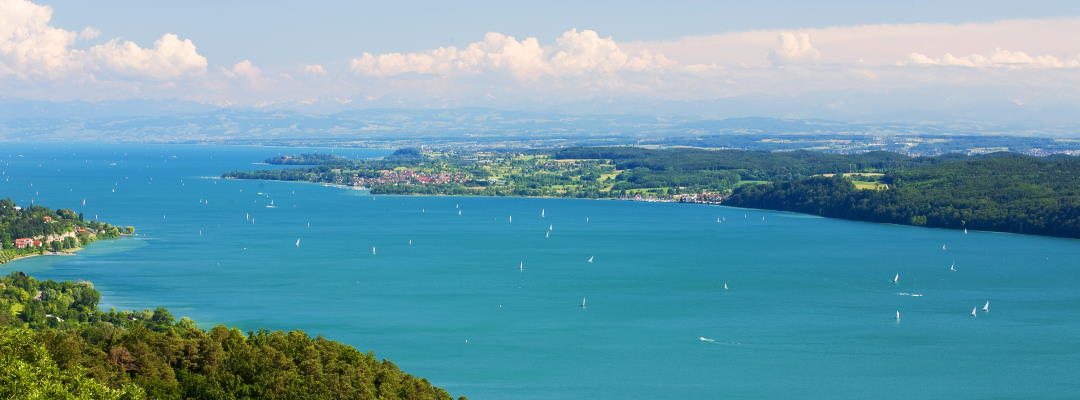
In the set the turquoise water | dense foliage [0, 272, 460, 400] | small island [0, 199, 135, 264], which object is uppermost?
dense foliage [0, 272, 460, 400]

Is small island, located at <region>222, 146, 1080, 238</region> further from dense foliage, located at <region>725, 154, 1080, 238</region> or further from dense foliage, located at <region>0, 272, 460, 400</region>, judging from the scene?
dense foliage, located at <region>0, 272, 460, 400</region>

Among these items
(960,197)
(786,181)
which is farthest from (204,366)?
(786,181)

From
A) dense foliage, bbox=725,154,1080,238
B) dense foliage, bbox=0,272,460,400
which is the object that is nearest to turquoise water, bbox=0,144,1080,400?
dense foliage, bbox=725,154,1080,238

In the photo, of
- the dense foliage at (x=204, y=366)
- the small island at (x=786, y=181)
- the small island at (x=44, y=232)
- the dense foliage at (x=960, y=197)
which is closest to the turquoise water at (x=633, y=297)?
the small island at (x=44, y=232)

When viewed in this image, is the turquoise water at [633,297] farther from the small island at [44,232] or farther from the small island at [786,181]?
the small island at [786,181]

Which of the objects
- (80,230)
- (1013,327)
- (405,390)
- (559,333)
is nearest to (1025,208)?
(1013,327)

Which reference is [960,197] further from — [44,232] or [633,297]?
[44,232]

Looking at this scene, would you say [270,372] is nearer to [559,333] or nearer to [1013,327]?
[559,333]
